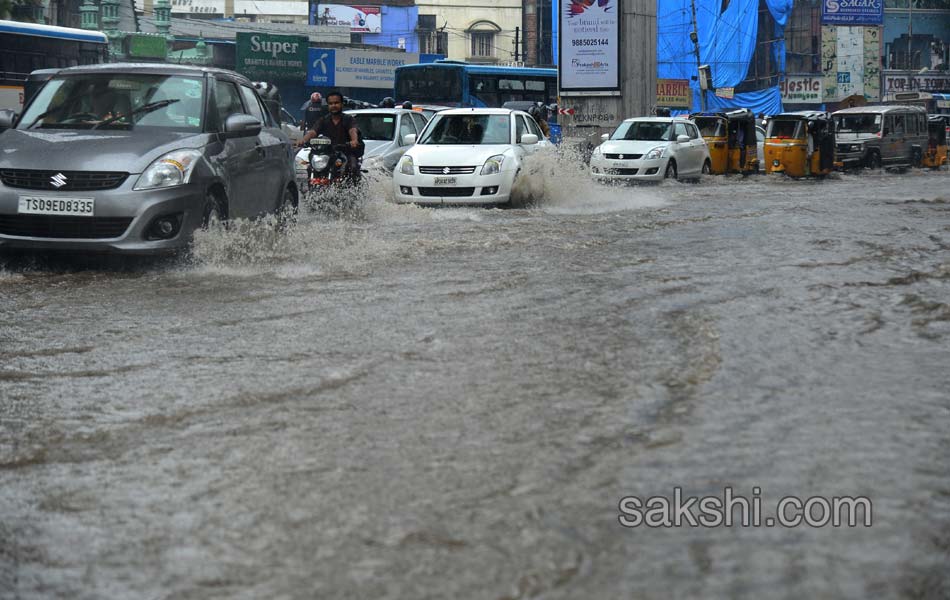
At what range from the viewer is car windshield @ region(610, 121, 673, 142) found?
86.5 feet

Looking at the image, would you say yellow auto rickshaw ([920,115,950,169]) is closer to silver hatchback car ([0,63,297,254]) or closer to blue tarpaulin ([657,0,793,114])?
blue tarpaulin ([657,0,793,114])

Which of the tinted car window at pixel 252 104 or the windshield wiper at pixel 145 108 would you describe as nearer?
the windshield wiper at pixel 145 108

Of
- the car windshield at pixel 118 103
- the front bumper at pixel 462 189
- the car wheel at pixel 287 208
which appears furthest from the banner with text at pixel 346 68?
the car windshield at pixel 118 103

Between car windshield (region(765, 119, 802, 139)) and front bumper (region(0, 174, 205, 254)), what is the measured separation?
2330 cm

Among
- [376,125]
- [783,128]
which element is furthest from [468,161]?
[783,128]

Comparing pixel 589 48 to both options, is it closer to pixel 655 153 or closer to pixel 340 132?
pixel 655 153

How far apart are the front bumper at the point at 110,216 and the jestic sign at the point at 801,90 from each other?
191 feet

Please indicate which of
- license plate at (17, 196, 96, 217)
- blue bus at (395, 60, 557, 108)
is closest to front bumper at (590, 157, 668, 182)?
blue bus at (395, 60, 557, 108)

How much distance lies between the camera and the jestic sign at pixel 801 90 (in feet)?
211

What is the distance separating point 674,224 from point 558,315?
7.63 metres

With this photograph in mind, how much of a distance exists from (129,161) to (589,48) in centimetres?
2618

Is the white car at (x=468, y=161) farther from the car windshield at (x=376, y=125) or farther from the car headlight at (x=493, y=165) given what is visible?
the car windshield at (x=376, y=125)

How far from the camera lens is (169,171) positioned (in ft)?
30.4

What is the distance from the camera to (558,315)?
7.62m
